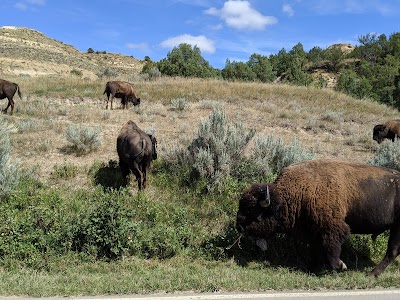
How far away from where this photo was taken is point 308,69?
7538 centimetres

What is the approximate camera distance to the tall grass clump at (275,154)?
959 centimetres

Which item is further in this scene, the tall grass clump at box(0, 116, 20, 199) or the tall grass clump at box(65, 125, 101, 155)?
the tall grass clump at box(65, 125, 101, 155)

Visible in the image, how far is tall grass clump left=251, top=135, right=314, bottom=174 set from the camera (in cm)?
959

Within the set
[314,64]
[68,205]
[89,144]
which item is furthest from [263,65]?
[68,205]

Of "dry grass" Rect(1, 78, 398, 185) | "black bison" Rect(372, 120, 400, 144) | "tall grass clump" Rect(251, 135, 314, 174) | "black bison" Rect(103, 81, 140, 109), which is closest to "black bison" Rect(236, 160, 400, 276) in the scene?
"tall grass clump" Rect(251, 135, 314, 174)

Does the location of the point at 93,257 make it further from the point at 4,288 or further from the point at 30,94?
the point at 30,94

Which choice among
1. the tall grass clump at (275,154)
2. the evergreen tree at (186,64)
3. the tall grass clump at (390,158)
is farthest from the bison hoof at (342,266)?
the evergreen tree at (186,64)

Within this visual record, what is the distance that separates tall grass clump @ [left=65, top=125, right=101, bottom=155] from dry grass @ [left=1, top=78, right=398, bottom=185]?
0.65ft

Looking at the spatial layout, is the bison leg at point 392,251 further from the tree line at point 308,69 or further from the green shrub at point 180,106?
the tree line at point 308,69

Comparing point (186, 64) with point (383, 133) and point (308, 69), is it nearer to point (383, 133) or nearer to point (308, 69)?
point (383, 133)

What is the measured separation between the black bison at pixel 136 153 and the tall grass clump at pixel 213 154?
2.45 feet

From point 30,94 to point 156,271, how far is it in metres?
18.9

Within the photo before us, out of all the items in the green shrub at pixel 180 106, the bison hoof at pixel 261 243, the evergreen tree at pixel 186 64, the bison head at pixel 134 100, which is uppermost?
the evergreen tree at pixel 186 64

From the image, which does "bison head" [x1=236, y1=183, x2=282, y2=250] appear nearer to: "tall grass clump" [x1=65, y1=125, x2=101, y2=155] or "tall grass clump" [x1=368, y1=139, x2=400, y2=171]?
"tall grass clump" [x1=368, y1=139, x2=400, y2=171]
